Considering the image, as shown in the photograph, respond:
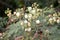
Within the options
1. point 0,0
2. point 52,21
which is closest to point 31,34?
point 52,21

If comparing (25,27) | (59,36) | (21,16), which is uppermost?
(21,16)

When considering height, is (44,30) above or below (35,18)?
below

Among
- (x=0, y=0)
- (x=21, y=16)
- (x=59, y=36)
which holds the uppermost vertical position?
(x=0, y=0)

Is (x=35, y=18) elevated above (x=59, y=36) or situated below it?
above

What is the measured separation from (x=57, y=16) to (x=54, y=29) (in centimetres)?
22

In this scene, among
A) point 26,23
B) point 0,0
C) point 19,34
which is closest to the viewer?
point 26,23

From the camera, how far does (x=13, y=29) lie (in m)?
3.11

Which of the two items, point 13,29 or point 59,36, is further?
point 13,29

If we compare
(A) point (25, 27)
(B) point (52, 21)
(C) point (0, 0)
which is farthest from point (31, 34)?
(C) point (0, 0)

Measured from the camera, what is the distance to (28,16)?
2.90 meters

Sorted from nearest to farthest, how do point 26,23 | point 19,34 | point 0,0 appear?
point 26,23 < point 19,34 < point 0,0

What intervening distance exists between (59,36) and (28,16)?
1.59 ft

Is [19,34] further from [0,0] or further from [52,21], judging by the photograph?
[0,0]

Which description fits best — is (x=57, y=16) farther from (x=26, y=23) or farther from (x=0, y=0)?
(x=0, y=0)
